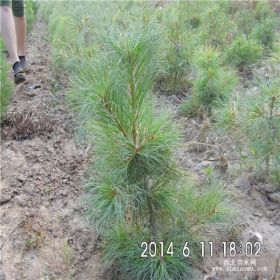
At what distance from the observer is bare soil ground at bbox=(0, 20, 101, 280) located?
218cm

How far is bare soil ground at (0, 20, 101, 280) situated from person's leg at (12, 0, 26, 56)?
491mm

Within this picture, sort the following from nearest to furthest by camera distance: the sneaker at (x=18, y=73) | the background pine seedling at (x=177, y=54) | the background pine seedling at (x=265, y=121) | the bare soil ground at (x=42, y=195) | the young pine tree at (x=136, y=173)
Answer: the young pine tree at (x=136, y=173), the bare soil ground at (x=42, y=195), the background pine seedling at (x=265, y=121), the sneaker at (x=18, y=73), the background pine seedling at (x=177, y=54)

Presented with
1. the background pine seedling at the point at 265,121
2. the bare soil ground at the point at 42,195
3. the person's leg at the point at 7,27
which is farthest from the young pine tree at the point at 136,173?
the person's leg at the point at 7,27

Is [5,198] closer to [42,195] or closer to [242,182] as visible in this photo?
[42,195]

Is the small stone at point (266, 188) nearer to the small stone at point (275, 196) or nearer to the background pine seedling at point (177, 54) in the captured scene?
the small stone at point (275, 196)

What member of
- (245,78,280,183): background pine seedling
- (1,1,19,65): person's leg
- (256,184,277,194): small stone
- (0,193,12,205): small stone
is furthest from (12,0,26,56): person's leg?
(256,184,277,194): small stone

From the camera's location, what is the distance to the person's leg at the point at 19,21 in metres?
3.85

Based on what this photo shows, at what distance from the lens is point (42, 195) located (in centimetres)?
265

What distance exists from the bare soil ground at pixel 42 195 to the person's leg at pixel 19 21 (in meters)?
0.49

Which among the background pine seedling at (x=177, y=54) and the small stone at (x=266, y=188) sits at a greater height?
the background pine seedling at (x=177, y=54)

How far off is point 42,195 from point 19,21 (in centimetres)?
208

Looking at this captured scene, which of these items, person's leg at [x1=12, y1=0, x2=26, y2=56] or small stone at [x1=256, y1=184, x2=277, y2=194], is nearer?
small stone at [x1=256, y1=184, x2=277, y2=194]
